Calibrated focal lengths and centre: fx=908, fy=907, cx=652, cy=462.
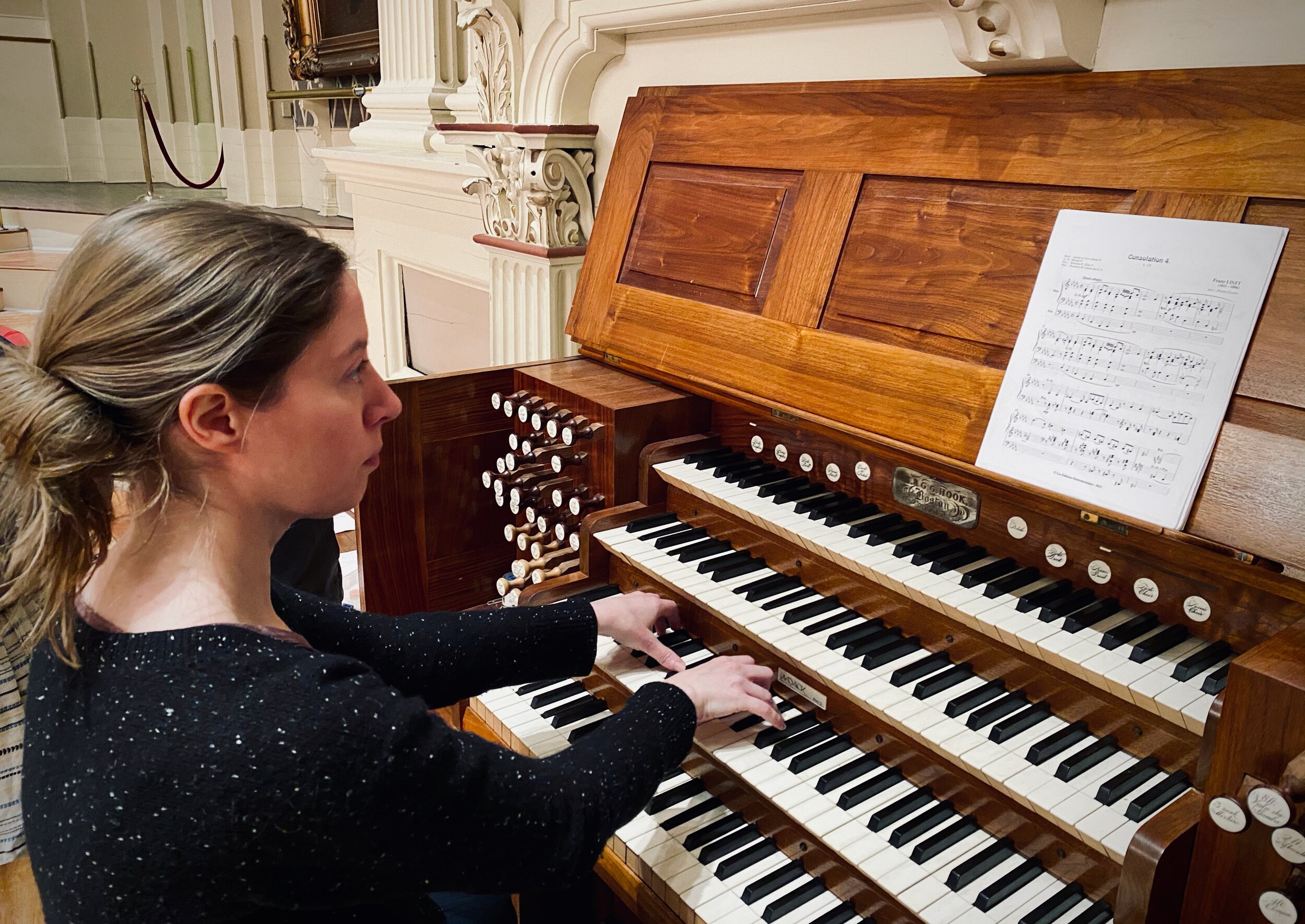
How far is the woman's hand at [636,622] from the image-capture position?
5.32 feet

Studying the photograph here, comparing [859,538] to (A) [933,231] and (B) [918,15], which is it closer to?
(A) [933,231]

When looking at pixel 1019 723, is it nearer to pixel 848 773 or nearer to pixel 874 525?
pixel 848 773

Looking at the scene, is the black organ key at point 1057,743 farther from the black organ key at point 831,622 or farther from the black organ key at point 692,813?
the black organ key at point 692,813

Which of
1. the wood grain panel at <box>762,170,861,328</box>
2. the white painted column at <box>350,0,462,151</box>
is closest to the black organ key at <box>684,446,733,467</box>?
the wood grain panel at <box>762,170,861,328</box>

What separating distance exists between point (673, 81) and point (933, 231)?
3.32ft

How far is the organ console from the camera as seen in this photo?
45.5 inches

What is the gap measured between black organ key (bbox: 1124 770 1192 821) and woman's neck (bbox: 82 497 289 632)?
43.6 inches

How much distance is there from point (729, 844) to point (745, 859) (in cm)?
4

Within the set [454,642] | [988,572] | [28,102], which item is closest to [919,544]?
[988,572]

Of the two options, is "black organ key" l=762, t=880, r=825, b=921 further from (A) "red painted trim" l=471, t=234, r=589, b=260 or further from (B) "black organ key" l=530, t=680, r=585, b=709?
(A) "red painted trim" l=471, t=234, r=589, b=260

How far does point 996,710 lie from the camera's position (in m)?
1.34

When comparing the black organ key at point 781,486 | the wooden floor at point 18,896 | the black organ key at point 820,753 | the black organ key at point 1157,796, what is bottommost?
the wooden floor at point 18,896

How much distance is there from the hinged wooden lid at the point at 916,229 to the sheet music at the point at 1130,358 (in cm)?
3

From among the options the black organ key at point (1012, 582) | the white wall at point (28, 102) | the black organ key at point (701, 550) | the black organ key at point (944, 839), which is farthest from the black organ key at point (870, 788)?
the white wall at point (28, 102)
